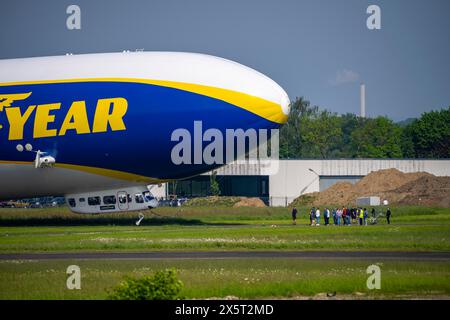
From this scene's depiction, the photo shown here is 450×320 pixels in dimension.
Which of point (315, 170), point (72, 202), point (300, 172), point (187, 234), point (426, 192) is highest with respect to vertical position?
point (315, 170)

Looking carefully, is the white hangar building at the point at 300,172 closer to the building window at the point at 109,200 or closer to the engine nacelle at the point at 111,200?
the engine nacelle at the point at 111,200

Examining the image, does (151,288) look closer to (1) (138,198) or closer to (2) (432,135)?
(1) (138,198)

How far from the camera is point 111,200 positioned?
189 feet

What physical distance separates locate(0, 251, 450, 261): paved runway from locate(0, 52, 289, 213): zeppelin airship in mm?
13417

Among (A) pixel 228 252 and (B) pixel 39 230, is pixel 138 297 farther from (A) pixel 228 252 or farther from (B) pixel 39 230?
(B) pixel 39 230

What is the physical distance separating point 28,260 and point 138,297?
18.4 metres

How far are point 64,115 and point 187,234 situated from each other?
40.0ft

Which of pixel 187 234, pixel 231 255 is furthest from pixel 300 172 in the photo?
→ pixel 231 255

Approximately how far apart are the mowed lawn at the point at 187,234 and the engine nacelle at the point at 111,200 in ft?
5.76

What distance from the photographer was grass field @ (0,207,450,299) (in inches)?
1099

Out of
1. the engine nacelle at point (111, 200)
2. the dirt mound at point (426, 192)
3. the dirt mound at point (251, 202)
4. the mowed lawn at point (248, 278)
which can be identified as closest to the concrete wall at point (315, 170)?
the dirt mound at point (251, 202)

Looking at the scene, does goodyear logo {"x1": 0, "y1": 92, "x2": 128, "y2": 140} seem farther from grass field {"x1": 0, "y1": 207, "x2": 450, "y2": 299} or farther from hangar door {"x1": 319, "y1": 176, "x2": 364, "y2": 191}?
hangar door {"x1": 319, "y1": 176, "x2": 364, "y2": 191}

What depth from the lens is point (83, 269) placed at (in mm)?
34750

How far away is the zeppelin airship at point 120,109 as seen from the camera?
53875mm
